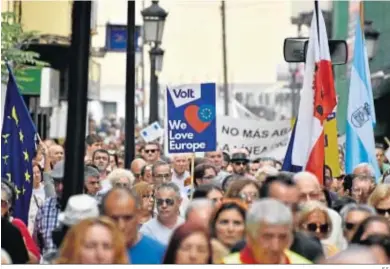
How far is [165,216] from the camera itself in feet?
29.8

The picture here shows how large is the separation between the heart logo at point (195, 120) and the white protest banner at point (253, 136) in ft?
26.1

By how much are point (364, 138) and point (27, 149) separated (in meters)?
4.16

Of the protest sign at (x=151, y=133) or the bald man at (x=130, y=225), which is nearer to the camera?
the bald man at (x=130, y=225)

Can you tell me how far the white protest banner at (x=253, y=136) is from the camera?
71.7 ft

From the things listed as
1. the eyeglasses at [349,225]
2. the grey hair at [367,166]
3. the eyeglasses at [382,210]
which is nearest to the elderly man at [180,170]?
the grey hair at [367,166]

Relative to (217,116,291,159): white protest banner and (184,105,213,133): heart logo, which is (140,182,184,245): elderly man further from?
(217,116,291,159): white protest banner

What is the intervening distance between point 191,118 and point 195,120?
1.9 inches

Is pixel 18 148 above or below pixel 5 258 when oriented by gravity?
above

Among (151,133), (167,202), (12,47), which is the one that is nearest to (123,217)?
(167,202)

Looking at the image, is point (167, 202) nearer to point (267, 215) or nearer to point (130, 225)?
point (130, 225)

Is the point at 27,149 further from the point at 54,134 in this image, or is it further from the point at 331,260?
the point at 54,134

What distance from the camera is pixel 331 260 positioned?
6625mm

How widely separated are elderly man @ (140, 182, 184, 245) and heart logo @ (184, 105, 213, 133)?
385 cm

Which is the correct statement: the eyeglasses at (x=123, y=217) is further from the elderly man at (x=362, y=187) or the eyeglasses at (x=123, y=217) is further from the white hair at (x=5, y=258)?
the elderly man at (x=362, y=187)
